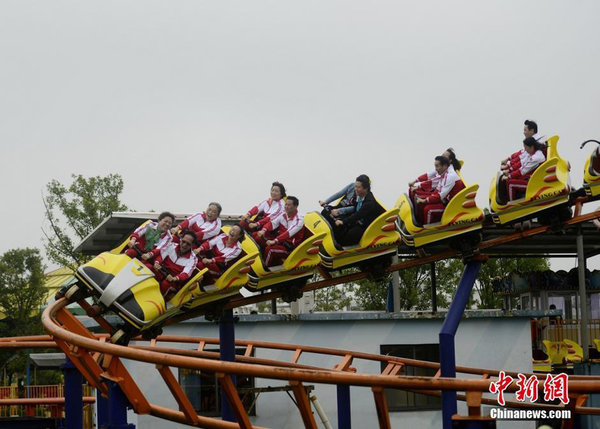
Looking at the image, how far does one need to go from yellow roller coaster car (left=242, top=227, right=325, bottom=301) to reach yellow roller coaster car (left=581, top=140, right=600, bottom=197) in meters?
2.80

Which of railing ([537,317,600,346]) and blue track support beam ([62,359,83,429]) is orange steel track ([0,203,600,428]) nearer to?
blue track support beam ([62,359,83,429])

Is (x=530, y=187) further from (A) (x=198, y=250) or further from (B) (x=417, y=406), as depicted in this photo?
(B) (x=417, y=406)

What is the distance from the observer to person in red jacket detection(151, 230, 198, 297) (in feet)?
28.9

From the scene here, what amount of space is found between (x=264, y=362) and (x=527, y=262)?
20221 millimetres

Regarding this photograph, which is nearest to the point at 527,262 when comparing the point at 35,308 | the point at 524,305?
the point at 524,305

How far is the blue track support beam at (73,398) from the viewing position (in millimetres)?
8523

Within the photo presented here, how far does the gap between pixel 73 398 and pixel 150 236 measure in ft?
5.80

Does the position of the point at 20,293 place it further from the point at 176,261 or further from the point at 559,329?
the point at 176,261

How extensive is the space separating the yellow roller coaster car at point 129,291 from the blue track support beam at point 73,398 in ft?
2.47

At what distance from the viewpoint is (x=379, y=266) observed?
9906 mm

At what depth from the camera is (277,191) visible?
32.4ft

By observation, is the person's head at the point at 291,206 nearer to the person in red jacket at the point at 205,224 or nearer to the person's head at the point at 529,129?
the person in red jacket at the point at 205,224

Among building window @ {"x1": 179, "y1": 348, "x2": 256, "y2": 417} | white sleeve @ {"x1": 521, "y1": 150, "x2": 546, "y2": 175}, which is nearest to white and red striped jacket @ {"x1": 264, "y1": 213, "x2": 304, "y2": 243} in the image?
white sleeve @ {"x1": 521, "y1": 150, "x2": 546, "y2": 175}

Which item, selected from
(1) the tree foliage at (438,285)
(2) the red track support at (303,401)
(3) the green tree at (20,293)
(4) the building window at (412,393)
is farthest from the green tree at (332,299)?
(2) the red track support at (303,401)
